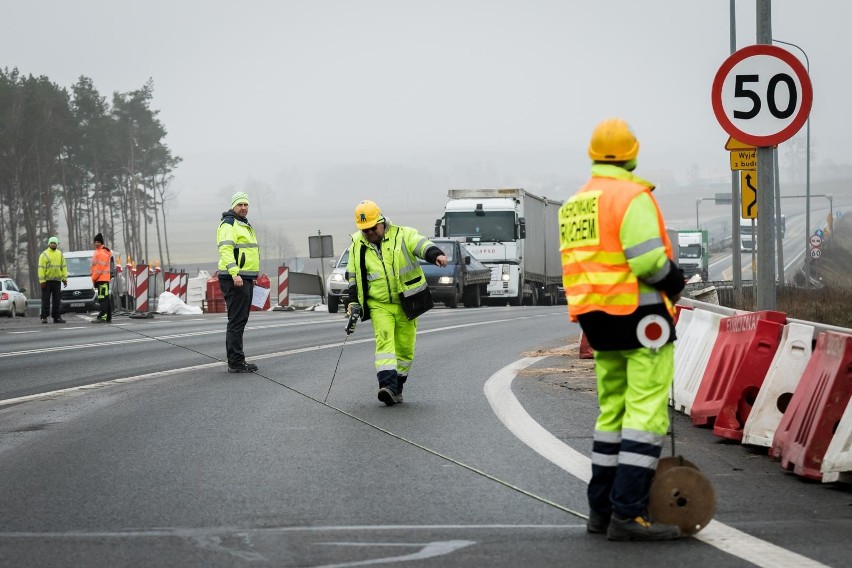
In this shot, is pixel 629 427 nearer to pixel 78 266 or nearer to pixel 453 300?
pixel 453 300

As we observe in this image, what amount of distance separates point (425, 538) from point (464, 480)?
1.46 meters

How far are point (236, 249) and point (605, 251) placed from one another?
8.73 meters

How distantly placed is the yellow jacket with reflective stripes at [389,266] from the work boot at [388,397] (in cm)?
72

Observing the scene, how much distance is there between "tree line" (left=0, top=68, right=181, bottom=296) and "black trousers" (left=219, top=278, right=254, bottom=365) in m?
60.5

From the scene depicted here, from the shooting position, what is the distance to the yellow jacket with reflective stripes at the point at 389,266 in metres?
10.7

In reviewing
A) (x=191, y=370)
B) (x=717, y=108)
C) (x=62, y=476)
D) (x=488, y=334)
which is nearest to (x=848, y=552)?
(x=62, y=476)

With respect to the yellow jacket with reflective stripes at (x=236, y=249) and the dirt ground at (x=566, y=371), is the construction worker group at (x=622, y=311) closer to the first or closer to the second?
the dirt ground at (x=566, y=371)

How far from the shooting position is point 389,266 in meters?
10.7

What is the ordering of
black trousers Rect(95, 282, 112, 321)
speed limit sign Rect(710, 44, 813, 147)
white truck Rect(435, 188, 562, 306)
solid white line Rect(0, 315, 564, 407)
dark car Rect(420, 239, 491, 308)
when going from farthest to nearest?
1. white truck Rect(435, 188, 562, 306)
2. dark car Rect(420, 239, 491, 308)
3. black trousers Rect(95, 282, 112, 321)
4. solid white line Rect(0, 315, 564, 407)
5. speed limit sign Rect(710, 44, 813, 147)

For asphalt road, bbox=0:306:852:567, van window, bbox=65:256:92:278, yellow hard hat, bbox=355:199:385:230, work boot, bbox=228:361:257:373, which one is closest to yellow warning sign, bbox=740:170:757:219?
asphalt road, bbox=0:306:852:567

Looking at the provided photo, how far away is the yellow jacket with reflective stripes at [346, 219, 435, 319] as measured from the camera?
35.1 feet

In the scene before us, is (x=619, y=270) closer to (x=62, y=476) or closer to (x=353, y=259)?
(x=62, y=476)

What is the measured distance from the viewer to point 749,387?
27.3 feet

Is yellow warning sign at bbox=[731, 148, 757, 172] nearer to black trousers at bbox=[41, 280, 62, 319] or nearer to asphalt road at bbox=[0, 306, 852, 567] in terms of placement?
asphalt road at bbox=[0, 306, 852, 567]
